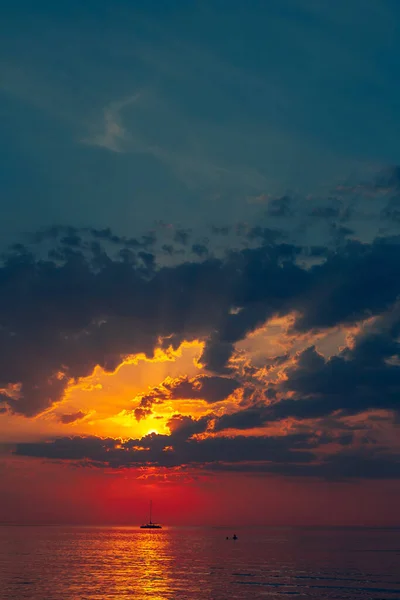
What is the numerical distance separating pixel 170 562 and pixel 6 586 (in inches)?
2773

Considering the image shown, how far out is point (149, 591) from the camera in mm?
112875

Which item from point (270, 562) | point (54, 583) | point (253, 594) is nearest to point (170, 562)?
point (270, 562)

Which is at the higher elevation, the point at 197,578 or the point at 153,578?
the point at 153,578

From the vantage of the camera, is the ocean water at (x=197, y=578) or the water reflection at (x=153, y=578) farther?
the water reflection at (x=153, y=578)

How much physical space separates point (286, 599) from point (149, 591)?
81.8 ft

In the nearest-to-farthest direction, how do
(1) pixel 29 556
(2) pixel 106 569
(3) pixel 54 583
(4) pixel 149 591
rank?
1. (4) pixel 149 591
2. (3) pixel 54 583
3. (2) pixel 106 569
4. (1) pixel 29 556

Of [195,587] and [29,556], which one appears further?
[29,556]

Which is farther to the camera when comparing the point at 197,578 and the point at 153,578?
the point at 153,578

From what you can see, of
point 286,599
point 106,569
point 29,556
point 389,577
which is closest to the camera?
point 286,599

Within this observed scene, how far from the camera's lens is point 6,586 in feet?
384

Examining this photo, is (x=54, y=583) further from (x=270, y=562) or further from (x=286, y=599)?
(x=270, y=562)

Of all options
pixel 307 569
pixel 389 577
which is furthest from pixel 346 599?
pixel 307 569

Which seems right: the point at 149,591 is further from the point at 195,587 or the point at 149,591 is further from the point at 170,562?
the point at 170,562

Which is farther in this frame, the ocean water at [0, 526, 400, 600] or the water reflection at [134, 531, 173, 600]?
the water reflection at [134, 531, 173, 600]
